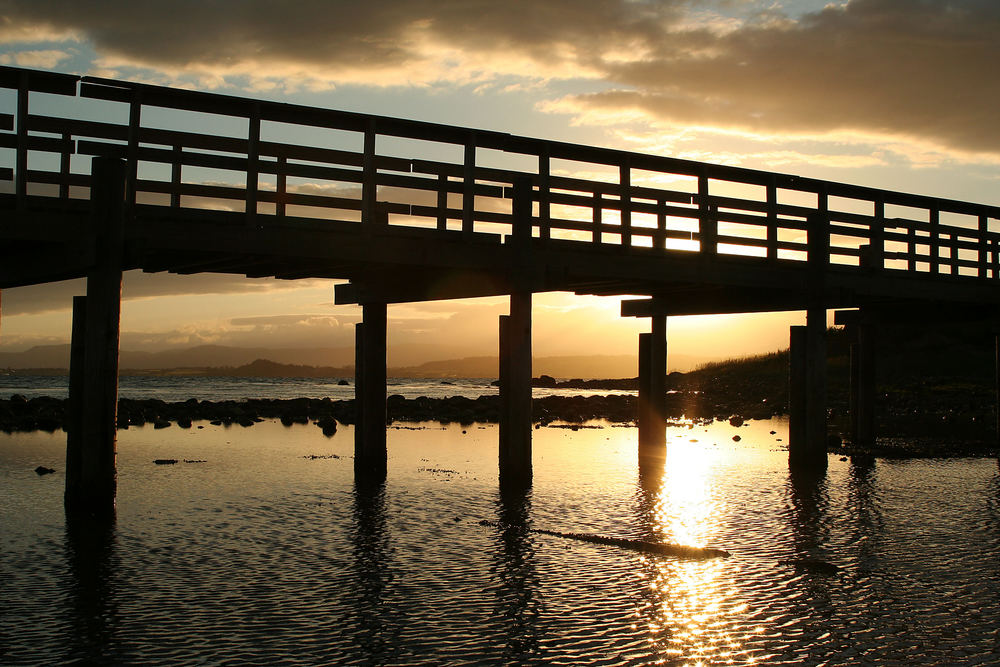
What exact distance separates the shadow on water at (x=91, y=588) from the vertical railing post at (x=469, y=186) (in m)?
6.78

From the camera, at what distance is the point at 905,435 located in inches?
1126

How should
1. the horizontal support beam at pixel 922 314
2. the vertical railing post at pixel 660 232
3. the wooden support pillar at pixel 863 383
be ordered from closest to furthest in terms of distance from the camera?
the vertical railing post at pixel 660 232 < the horizontal support beam at pixel 922 314 < the wooden support pillar at pixel 863 383

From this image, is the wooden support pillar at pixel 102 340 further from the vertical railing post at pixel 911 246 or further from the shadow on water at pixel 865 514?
the vertical railing post at pixel 911 246

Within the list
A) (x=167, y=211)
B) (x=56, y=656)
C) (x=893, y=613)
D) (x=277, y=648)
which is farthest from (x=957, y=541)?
(x=167, y=211)

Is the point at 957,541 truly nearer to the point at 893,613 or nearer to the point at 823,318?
the point at 893,613

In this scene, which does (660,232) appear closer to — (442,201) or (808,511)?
(442,201)

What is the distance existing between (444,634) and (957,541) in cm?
750

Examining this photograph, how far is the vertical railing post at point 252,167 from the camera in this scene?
13320mm

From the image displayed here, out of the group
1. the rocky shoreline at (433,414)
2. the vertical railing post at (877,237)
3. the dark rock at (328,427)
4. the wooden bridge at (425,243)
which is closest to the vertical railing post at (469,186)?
the wooden bridge at (425,243)

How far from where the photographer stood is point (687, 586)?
A: 9.66 meters

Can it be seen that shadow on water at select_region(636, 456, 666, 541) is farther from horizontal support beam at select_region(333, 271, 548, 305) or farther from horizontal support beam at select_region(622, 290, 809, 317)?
horizontal support beam at select_region(333, 271, 548, 305)

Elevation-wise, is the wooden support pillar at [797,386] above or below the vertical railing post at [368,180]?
below

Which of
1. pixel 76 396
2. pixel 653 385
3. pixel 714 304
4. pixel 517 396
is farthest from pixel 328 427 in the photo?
pixel 76 396

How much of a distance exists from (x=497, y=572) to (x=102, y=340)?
248 inches
